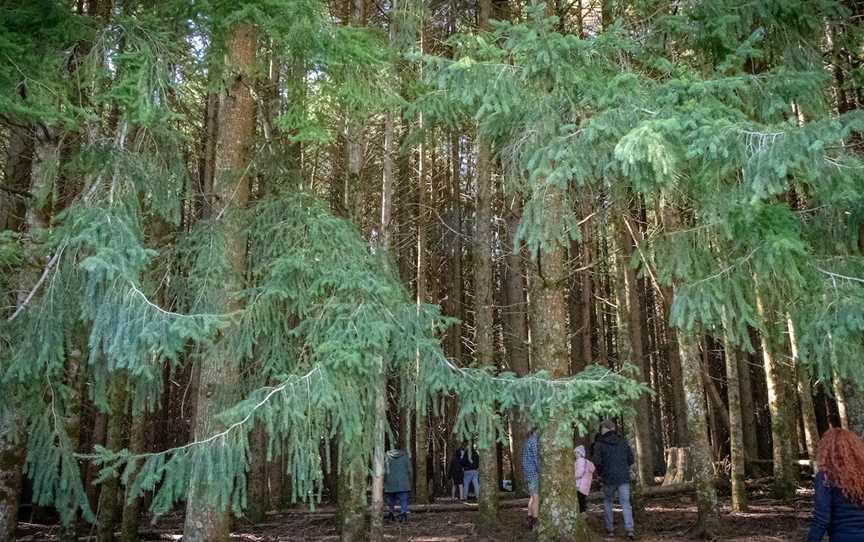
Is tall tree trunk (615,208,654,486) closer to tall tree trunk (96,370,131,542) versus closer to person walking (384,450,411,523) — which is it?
person walking (384,450,411,523)

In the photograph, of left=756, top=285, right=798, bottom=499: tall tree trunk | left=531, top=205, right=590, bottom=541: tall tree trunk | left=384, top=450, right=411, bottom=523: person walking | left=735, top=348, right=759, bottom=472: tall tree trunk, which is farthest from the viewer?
left=735, top=348, right=759, bottom=472: tall tree trunk

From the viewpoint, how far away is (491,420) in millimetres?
5980

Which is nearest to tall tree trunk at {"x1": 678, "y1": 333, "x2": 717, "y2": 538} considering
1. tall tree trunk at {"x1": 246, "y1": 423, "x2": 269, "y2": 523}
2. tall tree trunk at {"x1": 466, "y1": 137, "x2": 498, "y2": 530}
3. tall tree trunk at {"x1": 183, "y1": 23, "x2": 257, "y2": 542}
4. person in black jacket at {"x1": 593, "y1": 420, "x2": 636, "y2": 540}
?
person in black jacket at {"x1": 593, "y1": 420, "x2": 636, "y2": 540}

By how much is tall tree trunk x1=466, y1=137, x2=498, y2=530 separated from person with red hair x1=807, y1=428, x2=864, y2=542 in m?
6.80

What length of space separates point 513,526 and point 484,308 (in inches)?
164

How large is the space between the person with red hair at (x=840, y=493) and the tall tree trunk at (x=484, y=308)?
22.3ft

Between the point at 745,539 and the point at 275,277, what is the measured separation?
752 cm

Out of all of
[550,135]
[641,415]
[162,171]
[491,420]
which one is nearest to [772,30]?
[550,135]

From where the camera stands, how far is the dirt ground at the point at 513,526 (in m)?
9.77

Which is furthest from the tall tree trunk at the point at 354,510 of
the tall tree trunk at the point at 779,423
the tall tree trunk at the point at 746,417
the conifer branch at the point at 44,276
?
the tall tree trunk at the point at 746,417

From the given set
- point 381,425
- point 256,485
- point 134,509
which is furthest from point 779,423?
point 134,509

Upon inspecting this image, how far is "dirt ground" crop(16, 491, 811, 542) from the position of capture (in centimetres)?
977

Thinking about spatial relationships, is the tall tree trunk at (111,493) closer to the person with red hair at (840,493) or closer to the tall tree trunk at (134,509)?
the tall tree trunk at (134,509)

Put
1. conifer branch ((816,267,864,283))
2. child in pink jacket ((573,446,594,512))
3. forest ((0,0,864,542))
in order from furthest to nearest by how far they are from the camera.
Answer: child in pink jacket ((573,446,594,512))
conifer branch ((816,267,864,283))
forest ((0,0,864,542))
